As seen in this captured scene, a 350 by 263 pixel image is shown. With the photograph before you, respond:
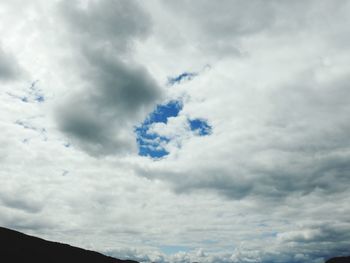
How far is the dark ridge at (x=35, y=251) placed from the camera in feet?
393

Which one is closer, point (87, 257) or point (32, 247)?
point (32, 247)

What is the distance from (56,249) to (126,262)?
4920 centimetres

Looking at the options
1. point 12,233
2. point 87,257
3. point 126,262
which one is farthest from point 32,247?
point 126,262

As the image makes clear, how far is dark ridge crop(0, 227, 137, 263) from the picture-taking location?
119938 millimetres

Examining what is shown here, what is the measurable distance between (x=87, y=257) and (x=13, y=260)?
4329 centimetres

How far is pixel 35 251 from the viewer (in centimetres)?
13050

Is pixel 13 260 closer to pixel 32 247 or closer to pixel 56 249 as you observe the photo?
pixel 32 247

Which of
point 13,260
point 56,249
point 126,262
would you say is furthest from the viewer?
point 126,262

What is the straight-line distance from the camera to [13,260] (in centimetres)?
11681

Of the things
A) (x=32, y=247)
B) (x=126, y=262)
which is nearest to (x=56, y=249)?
(x=32, y=247)

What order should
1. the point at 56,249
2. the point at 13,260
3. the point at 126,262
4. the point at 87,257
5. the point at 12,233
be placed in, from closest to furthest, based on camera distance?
the point at 13,260 → the point at 12,233 → the point at 56,249 → the point at 87,257 → the point at 126,262

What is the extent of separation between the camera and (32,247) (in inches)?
5162

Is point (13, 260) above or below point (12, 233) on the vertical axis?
below

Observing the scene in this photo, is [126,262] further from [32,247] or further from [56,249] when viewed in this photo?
[32,247]
